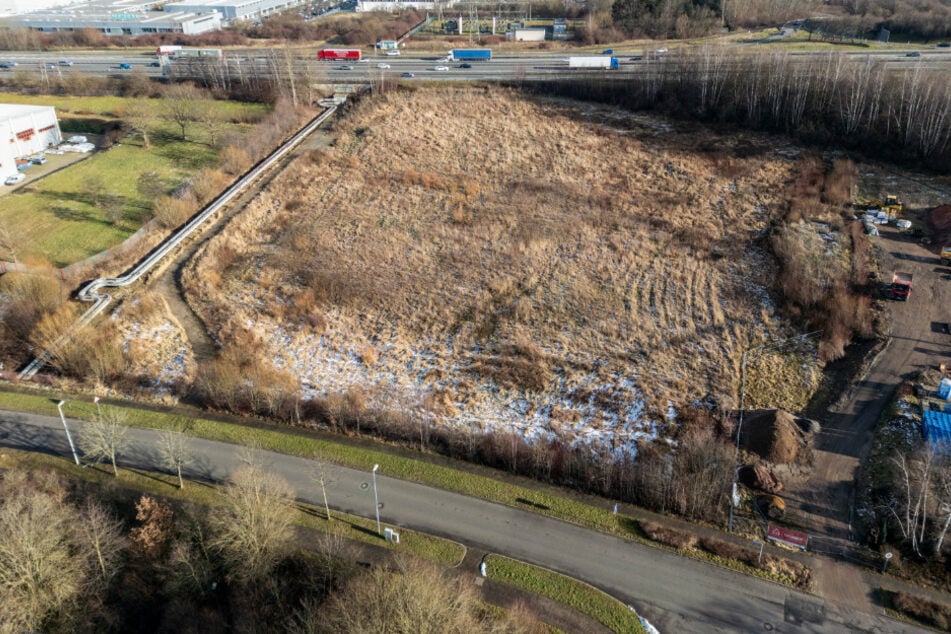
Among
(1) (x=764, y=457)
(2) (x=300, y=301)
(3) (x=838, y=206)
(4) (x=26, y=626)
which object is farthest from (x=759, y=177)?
(4) (x=26, y=626)

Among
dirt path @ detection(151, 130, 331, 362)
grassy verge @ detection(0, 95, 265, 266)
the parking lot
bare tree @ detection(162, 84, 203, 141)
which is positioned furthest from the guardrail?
the parking lot

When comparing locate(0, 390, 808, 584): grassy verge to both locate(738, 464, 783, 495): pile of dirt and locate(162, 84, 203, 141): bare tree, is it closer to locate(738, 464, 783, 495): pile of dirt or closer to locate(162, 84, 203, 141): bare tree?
locate(738, 464, 783, 495): pile of dirt

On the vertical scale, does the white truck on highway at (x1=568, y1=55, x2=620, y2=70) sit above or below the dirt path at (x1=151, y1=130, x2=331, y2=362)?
above

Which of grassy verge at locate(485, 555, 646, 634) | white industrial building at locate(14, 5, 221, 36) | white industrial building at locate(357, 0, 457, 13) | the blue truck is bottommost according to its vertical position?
grassy verge at locate(485, 555, 646, 634)

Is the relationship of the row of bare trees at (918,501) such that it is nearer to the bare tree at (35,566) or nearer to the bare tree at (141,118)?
the bare tree at (35,566)

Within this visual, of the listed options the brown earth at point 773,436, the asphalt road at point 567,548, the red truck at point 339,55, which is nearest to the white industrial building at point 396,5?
the red truck at point 339,55

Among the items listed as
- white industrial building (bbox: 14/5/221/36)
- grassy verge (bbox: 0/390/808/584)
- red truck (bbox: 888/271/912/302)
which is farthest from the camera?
white industrial building (bbox: 14/5/221/36)

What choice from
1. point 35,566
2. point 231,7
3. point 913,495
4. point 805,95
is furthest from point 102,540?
point 231,7

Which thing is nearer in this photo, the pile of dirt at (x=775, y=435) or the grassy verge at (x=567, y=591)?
the grassy verge at (x=567, y=591)
